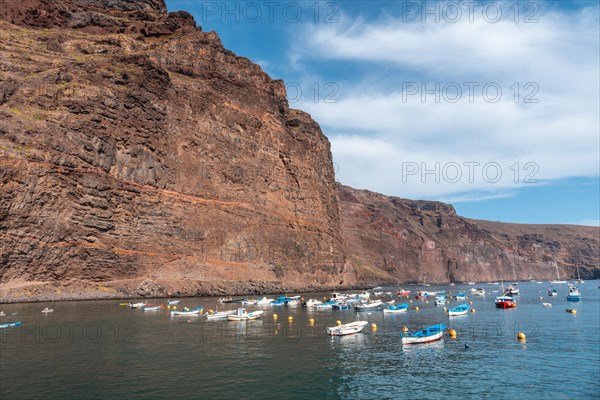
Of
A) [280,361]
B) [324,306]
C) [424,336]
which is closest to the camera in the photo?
[280,361]

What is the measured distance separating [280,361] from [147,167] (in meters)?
72.8

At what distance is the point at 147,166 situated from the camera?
94.2 meters

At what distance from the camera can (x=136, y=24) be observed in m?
136

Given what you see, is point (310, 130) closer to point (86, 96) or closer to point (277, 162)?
point (277, 162)

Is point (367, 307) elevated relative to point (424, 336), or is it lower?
lower

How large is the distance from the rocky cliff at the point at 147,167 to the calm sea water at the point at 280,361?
28501 mm

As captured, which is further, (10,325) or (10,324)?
(10,325)

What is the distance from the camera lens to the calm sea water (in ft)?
81.3

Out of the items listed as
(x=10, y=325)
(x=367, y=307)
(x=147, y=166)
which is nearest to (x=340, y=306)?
(x=367, y=307)

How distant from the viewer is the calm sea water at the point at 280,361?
2478 centimetres

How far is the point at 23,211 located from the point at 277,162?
7096 cm

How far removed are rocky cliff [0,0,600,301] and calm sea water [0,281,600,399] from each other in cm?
2850

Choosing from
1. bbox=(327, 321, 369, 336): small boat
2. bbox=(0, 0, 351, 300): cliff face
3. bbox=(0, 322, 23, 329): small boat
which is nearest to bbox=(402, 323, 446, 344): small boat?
bbox=(327, 321, 369, 336): small boat

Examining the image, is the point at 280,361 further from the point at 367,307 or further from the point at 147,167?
the point at 147,167
